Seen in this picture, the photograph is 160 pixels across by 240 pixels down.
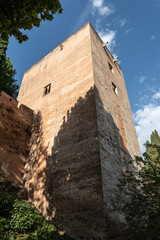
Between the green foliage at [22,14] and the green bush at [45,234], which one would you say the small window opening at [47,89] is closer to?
the green foliage at [22,14]

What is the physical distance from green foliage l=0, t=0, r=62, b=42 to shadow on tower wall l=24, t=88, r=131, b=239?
14.3 feet

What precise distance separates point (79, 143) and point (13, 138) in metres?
4.38

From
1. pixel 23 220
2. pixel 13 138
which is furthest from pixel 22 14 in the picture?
pixel 13 138

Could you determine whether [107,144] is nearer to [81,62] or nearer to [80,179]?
[80,179]

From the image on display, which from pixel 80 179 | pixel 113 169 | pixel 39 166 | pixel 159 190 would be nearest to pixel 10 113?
pixel 39 166

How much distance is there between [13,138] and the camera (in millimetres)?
9781

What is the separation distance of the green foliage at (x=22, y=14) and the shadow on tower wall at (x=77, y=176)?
4374mm

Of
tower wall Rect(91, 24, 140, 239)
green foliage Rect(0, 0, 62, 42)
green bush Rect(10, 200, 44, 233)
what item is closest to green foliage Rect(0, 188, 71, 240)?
green bush Rect(10, 200, 44, 233)

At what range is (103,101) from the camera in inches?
357

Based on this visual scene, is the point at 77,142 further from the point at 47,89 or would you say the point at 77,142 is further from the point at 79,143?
the point at 47,89

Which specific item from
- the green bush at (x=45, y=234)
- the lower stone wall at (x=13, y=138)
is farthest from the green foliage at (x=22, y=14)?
the lower stone wall at (x=13, y=138)

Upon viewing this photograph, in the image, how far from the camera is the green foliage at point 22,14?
13.9 ft

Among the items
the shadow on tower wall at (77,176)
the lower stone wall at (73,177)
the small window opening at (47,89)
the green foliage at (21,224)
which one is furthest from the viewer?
the small window opening at (47,89)

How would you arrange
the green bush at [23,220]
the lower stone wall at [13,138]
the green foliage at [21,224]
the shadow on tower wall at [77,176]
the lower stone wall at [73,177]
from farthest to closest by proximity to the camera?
1. the lower stone wall at [13,138]
2. the lower stone wall at [73,177]
3. the shadow on tower wall at [77,176]
4. the green bush at [23,220]
5. the green foliage at [21,224]
